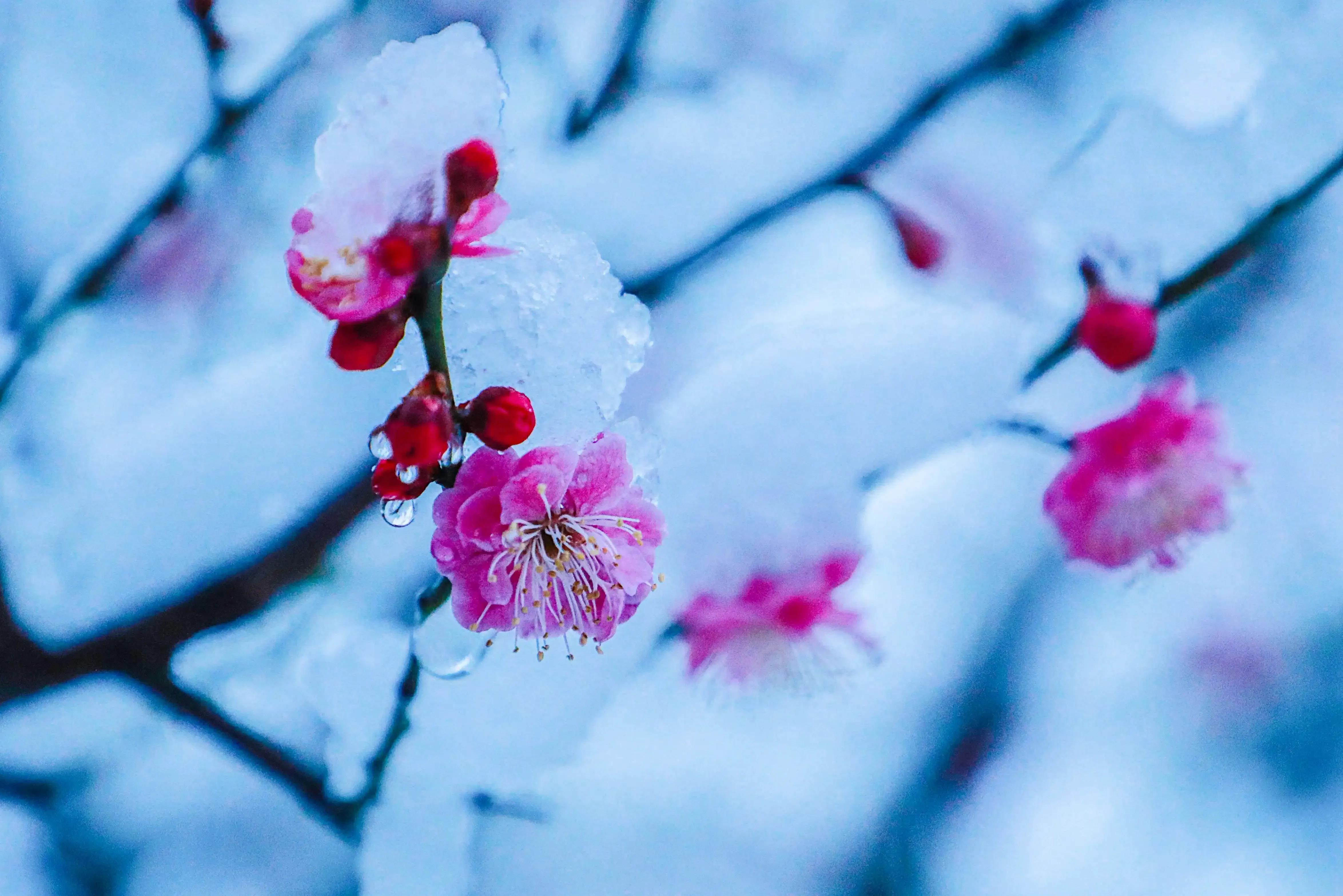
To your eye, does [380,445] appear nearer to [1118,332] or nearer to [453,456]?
[453,456]

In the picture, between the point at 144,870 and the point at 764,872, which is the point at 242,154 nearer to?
the point at 144,870

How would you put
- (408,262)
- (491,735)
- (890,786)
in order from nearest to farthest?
(408,262), (491,735), (890,786)

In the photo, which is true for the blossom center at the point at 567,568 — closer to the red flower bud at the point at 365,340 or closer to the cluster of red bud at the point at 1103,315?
the red flower bud at the point at 365,340

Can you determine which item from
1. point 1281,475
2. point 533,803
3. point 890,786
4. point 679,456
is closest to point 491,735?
point 533,803

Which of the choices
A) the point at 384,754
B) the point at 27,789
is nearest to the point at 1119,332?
the point at 384,754

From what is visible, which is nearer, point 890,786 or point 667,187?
point 667,187

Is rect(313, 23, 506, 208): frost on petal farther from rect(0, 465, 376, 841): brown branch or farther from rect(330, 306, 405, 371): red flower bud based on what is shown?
rect(0, 465, 376, 841): brown branch
